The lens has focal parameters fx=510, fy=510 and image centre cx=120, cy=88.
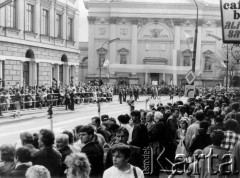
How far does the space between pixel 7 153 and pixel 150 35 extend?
270 feet

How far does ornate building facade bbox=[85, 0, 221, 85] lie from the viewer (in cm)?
8719

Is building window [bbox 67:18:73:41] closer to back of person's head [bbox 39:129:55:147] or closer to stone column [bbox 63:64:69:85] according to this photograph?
stone column [bbox 63:64:69:85]

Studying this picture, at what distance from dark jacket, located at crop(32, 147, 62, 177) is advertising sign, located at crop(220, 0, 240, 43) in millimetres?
5045

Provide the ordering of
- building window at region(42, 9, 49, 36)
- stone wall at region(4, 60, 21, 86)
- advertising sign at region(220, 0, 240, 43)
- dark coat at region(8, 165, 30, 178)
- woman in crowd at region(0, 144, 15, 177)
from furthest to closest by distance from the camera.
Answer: building window at region(42, 9, 49, 36) → stone wall at region(4, 60, 21, 86) → advertising sign at region(220, 0, 240, 43) → woman in crowd at region(0, 144, 15, 177) → dark coat at region(8, 165, 30, 178)

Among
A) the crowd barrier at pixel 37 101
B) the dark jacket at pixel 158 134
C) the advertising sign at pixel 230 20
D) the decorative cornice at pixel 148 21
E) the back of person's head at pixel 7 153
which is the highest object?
the decorative cornice at pixel 148 21

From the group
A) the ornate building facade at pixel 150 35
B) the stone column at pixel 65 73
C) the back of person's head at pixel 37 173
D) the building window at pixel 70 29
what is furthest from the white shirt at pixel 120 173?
the ornate building facade at pixel 150 35

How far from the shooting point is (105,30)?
88312mm

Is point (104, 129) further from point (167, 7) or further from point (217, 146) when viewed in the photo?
point (167, 7)

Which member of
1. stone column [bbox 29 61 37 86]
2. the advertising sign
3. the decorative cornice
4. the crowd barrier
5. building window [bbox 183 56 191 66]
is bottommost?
the crowd barrier

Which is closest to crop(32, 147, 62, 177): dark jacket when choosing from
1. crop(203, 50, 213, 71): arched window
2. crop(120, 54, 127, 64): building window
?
crop(120, 54, 127, 64): building window

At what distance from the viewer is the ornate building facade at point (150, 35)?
87.2m

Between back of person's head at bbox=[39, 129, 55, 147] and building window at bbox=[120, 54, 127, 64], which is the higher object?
building window at bbox=[120, 54, 127, 64]

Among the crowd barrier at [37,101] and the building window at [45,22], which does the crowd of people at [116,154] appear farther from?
the building window at [45,22]

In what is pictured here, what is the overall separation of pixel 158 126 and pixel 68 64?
3715 cm
